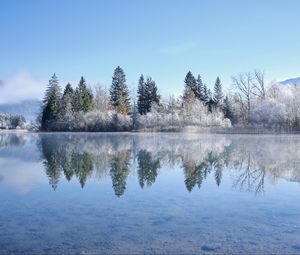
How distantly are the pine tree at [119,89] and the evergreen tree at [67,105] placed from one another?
26.0ft

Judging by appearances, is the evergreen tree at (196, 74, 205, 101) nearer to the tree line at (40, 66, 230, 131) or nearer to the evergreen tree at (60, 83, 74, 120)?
the tree line at (40, 66, 230, 131)

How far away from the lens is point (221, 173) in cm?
1115

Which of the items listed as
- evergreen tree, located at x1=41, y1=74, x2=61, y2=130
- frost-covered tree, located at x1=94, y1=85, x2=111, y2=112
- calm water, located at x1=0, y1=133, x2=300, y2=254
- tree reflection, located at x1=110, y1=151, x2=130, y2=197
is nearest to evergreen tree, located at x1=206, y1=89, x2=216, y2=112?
frost-covered tree, located at x1=94, y1=85, x2=111, y2=112

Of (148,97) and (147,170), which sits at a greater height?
(148,97)

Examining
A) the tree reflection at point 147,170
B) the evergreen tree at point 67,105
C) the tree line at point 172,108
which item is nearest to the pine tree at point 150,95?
the tree line at point 172,108

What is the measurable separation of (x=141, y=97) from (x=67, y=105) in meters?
13.1

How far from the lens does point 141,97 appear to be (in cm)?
6519

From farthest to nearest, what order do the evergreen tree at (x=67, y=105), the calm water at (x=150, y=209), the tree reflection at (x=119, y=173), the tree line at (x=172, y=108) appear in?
the evergreen tree at (x=67, y=105), the tree line at (x=172, y=108), the tree reflection at (x=119, y=173), the calm water at (x=150, y=209)

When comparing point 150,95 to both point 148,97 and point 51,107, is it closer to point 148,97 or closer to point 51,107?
point 148,97

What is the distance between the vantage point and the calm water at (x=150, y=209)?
15.5ft

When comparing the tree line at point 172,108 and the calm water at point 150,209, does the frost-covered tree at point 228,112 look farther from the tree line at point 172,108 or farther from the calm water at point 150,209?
the calm water at point 150,209

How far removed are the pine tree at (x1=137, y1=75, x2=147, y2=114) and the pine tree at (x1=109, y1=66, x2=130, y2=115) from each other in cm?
261

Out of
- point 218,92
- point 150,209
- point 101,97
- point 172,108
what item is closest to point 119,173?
point 150,209

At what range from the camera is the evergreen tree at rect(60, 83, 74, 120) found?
58.0m
